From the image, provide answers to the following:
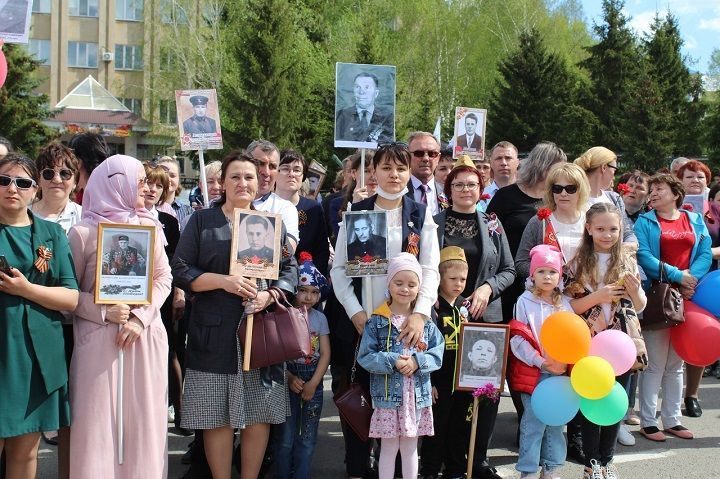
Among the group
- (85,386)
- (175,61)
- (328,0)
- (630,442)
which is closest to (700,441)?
(630,442)

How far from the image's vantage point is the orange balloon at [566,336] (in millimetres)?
5039

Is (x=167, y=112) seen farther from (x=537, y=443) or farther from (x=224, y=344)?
(x=537, y=443)

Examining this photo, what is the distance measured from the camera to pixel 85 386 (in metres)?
4.43

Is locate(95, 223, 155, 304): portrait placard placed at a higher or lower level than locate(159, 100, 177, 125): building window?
lower

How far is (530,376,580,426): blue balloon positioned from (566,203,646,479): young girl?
16.5 inches

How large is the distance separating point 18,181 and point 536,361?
11.5ft

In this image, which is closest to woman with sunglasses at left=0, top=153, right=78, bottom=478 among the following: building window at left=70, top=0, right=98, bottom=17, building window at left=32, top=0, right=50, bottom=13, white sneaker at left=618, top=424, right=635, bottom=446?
white sneaker at left=618, top=424, right=635, bottom=446

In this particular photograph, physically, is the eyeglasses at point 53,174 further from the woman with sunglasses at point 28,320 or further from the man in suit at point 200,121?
the man in suit at point 200,121

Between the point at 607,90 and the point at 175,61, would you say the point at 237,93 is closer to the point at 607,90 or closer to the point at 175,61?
the point at 175,61

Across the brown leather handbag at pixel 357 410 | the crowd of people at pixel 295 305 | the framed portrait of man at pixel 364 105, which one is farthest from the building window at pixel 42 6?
the brown leather handbag at pixel 357 410

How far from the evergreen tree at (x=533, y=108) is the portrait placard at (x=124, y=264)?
112 feet

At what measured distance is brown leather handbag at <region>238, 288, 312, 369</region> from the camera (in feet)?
15.7

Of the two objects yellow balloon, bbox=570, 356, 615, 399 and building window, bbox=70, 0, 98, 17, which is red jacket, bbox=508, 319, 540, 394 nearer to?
yellow balloon, bbox=570, 356, 615, 399

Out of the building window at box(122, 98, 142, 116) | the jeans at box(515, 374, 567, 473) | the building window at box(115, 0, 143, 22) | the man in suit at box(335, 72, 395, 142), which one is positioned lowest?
the jeans at box(515, 374, 567, 473)
